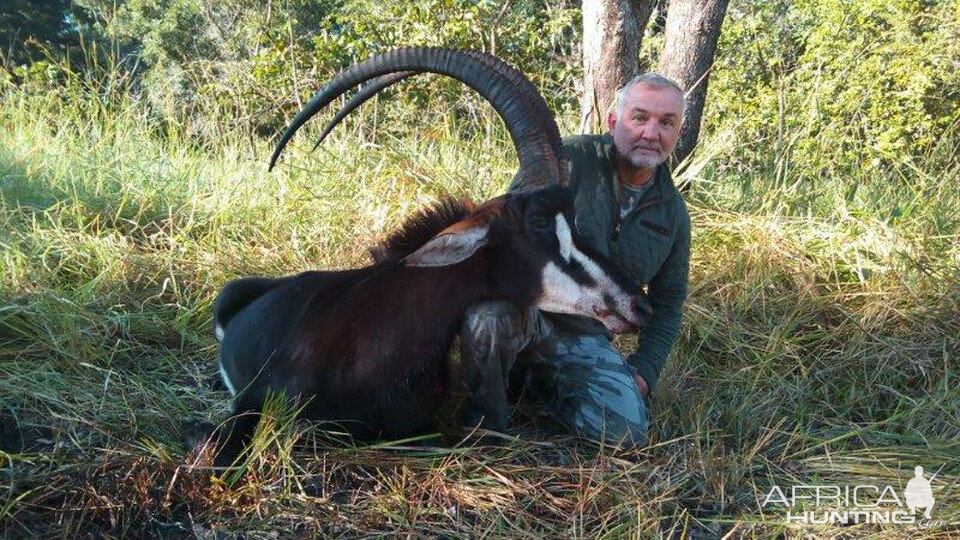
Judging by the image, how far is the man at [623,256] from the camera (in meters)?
3.91

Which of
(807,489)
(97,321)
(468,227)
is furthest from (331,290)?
(807,489)

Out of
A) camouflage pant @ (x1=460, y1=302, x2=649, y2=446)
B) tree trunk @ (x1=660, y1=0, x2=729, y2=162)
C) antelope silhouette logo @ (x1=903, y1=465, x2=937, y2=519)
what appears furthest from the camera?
tree trunk @ (x1=660, y1=0, x2=729, y2=162)

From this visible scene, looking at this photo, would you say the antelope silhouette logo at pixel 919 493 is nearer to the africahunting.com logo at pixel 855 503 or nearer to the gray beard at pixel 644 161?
the africahunting.com logo at pixel 855 503

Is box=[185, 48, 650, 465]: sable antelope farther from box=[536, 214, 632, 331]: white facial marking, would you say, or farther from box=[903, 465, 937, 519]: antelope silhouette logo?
box=[903, 465, 937, 519]: antelope silhouette logo

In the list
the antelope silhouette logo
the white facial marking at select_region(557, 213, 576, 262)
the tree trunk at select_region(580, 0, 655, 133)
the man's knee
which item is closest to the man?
the man's knee

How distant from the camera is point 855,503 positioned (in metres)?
3.32

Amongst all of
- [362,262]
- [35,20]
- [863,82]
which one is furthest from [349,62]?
[35,20]

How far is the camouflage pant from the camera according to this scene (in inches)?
137

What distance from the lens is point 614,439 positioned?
147 inches

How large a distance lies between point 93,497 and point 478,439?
4.71 ft

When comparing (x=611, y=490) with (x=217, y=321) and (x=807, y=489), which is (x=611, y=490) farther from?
(x=217, y=321)

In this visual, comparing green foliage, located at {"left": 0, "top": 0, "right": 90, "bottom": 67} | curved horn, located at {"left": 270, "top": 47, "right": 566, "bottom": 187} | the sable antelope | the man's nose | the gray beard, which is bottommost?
green foliage, located at {"left": 0, "top": 0, "right": 90, "bottom": 67}

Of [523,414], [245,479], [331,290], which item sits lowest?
[523,414]

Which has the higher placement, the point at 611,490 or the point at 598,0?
the point at 598,0
